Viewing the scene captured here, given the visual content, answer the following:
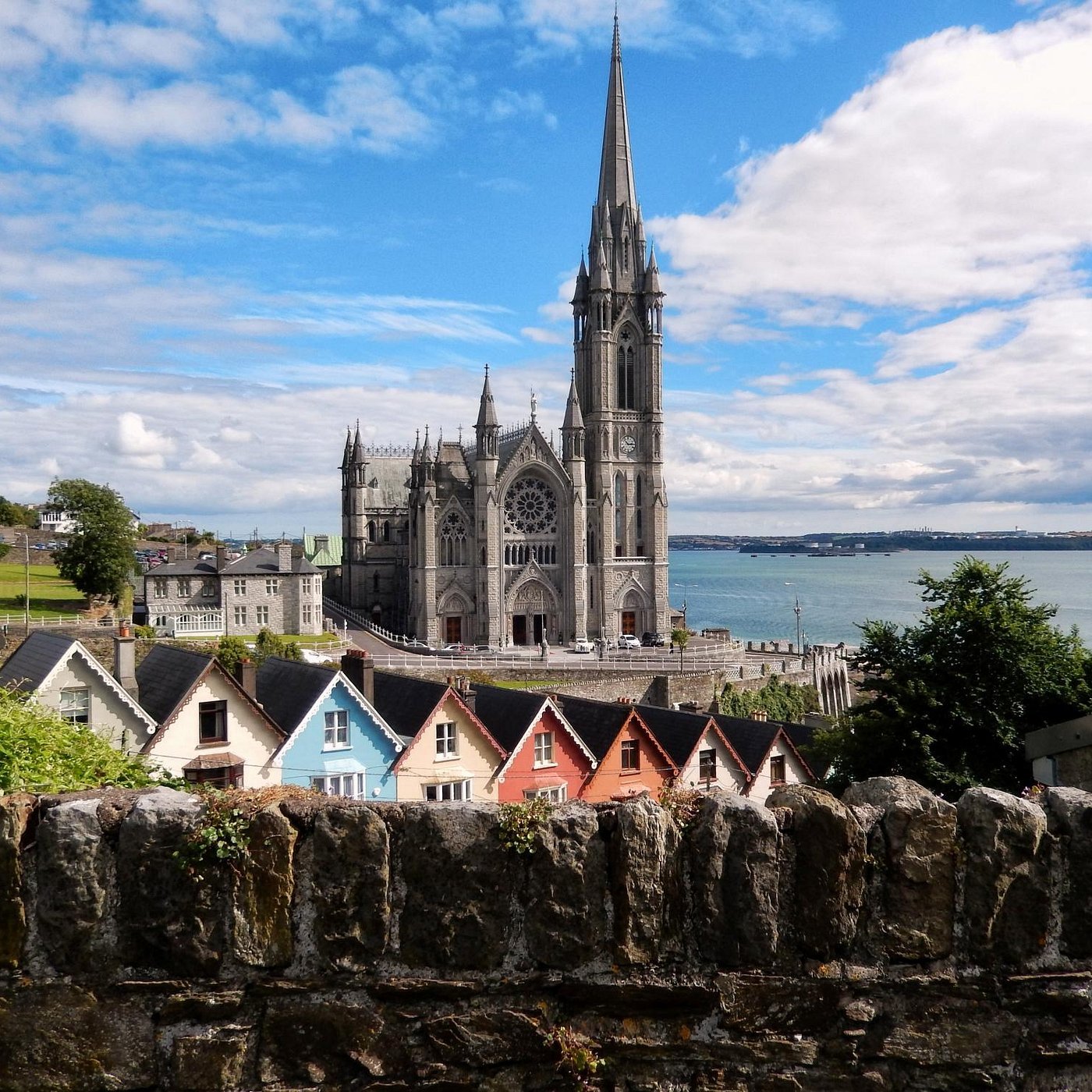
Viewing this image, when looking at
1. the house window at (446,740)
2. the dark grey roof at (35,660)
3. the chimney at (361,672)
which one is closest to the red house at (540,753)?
the house window at (446,740)

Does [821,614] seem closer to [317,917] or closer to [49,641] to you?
[49,641]

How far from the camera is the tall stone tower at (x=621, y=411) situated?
7575 cm

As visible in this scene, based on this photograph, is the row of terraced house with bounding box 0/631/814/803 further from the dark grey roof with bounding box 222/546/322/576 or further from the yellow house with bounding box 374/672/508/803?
the dark grey roof with bounding box 222/546/322/576

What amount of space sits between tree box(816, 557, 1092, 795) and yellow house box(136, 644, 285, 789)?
12953 mm

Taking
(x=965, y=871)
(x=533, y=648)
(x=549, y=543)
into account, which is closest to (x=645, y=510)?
(x=549, y=543)

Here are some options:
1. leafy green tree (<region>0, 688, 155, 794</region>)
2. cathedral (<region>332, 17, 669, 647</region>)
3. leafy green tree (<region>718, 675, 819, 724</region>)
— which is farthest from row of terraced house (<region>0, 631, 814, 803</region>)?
cathedral (<region>332, 17, 669, 647</region>)

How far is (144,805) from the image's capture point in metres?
3.73

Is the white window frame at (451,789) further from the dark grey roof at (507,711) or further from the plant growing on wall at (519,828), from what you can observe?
the plant growing on wall at (519,828)

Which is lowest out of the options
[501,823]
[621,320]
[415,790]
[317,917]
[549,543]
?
[415,790]

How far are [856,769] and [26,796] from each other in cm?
1927

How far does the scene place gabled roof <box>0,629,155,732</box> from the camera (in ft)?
60.1

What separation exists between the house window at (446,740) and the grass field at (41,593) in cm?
3970

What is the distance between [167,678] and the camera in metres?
21.1

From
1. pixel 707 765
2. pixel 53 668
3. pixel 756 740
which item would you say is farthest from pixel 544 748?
pixel 53 668
